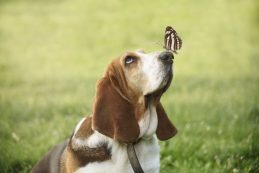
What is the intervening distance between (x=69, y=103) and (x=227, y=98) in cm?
242

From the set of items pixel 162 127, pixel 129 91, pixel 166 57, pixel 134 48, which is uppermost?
pixel 166 57

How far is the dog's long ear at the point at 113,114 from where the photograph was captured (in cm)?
541

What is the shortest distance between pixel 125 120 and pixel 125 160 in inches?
16.2

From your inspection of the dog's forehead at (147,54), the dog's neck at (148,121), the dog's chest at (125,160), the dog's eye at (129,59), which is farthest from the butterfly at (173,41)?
the dog's chest at (125,160)

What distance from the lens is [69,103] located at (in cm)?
993

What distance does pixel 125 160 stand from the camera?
5.67 m

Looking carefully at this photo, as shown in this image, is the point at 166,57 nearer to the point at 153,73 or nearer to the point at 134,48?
the point at 153,73

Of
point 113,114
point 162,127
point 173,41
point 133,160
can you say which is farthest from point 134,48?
point 113,114

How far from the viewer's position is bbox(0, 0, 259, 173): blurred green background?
8.00 meters

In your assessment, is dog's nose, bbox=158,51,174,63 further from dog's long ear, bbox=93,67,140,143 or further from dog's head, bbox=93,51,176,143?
dog's long ear, bbox=93,67,140,143

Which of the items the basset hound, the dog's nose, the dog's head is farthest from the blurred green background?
the dog's nose

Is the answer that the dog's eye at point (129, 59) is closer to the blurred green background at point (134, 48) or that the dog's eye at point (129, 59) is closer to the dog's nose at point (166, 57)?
the dog's nose at point (166, 57)

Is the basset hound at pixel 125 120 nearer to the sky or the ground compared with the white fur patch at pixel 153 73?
nearer to the ground

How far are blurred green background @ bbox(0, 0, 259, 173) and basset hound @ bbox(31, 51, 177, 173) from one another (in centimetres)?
169
